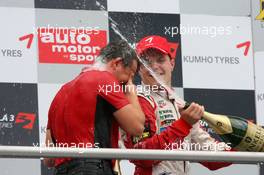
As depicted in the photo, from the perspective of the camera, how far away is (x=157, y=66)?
5.07 meters

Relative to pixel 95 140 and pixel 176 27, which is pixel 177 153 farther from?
pixel 176 27

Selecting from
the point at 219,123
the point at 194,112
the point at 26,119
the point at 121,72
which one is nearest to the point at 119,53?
the point at 121,72

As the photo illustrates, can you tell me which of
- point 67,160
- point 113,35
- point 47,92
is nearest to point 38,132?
point 47,92

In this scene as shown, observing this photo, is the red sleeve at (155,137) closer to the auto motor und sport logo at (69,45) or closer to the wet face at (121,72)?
the wet face at (121,72)

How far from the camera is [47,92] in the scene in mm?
5324

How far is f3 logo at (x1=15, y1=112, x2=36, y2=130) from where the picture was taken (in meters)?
5.21

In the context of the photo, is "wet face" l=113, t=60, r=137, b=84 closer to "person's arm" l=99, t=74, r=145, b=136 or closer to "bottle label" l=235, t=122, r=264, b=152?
"person's arm" l=99, t=74, r=145, b=136

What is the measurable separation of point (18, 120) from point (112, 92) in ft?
3.41

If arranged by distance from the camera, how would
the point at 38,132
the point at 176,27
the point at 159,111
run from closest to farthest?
the point at 159,111
the point at 38,132
the point at 176,27

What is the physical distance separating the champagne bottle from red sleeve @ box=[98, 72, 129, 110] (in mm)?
363

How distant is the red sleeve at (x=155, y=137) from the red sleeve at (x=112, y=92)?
31 cm

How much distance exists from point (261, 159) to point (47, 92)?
139 cm

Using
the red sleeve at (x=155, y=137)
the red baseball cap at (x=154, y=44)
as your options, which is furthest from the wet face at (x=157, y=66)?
the red sleeve at (x=155, y=137)

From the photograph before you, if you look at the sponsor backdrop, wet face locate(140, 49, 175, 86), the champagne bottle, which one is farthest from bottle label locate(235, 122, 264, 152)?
the sponsor backdrop
